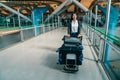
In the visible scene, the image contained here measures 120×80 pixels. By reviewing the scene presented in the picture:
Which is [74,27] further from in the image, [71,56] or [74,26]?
[71,56]

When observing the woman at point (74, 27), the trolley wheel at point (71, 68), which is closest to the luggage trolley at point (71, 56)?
the trolley wheel at point (71, 68)

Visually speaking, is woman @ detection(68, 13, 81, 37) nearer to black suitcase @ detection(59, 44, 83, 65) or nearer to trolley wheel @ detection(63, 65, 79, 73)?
black suitcase @ detection(59, 44, 83, 65)

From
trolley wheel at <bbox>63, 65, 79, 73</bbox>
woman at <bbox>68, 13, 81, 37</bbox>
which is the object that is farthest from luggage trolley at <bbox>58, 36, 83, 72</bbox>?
woman at <bbox>68, 13, 81, 37</bbox>

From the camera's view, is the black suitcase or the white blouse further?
the white blouse

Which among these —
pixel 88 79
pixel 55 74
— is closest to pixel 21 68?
pixel 55 74

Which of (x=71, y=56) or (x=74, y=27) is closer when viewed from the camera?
(x=71, y=56)

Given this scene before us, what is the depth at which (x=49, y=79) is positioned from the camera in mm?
2900

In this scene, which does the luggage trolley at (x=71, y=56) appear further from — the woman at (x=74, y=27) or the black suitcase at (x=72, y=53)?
the woman at (x=74, y=27)

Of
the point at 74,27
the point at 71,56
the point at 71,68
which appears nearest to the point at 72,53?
the point at 71,56

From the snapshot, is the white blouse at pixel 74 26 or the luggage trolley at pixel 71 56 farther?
the white blouse at pixel 74 26

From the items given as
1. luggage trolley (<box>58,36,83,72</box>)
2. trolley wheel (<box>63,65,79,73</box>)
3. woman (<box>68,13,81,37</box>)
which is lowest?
trolley wheel (<box>63,65,79,73</box>)

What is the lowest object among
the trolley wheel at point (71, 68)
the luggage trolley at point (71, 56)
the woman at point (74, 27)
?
the trolley wheel at point (71, 68)

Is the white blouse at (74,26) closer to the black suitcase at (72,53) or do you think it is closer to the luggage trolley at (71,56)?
the luggage trolley at (71,56)

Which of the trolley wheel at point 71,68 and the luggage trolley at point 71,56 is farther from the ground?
the luggage trolley at point 71,56
